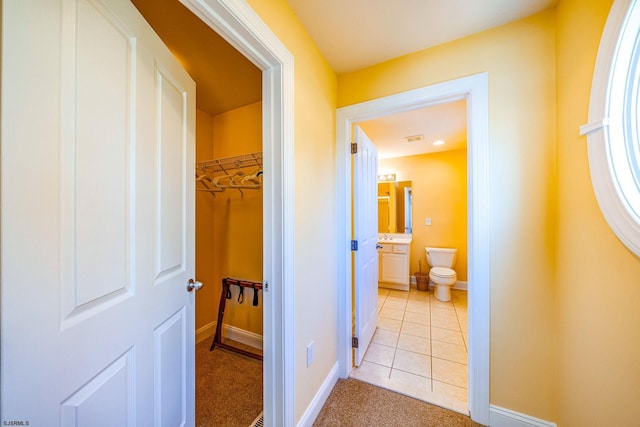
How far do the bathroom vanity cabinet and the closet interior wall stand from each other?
7.26 ft

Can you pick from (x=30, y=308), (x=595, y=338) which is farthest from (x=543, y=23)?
(x=30, y=308)

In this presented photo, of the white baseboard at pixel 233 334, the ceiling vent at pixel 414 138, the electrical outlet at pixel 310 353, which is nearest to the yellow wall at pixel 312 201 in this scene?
the electrical outlet at pixel 310 353

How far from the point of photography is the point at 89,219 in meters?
0.62

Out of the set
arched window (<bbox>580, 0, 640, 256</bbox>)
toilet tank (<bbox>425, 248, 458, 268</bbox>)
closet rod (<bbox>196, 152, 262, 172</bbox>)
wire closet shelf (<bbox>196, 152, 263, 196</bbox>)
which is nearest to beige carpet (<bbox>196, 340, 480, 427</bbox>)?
Answer: arched window (<bbox>580, 0, 640, 256</bbox>)

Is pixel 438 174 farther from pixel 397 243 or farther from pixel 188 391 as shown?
pixel 188 391

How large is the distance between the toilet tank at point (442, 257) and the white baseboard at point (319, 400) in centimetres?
265

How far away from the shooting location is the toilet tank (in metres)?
3.56

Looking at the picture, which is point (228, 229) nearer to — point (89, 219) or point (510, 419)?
point (89, 219)

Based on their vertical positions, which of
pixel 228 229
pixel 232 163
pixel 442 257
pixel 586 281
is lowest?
pixel 442 257

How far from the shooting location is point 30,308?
476mm

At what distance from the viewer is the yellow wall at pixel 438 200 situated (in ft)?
12.0

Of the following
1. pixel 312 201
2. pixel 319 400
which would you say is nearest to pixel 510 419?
pixel 319 400

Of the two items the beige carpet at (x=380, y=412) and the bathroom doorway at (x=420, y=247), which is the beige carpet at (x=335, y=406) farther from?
the bathroom doorway at (x=420, y=247)

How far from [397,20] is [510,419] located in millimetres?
2426
